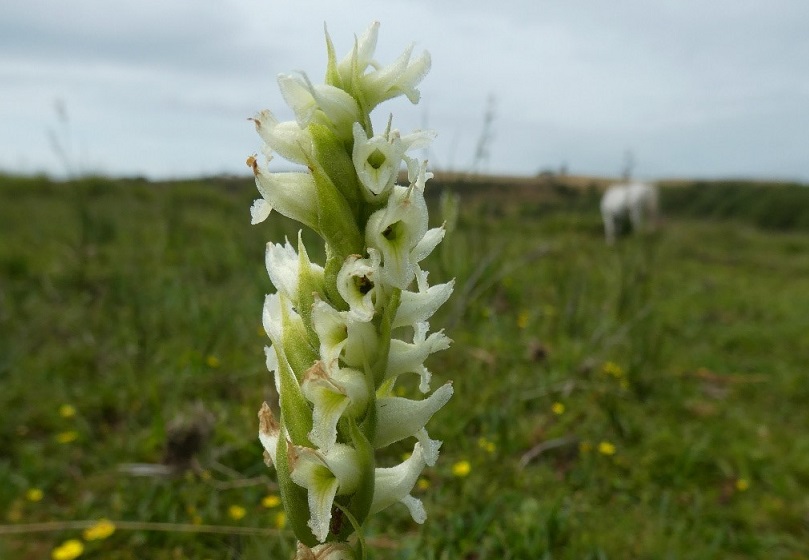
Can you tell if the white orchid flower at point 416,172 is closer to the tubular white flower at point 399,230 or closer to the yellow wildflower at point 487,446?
the tubular white flower at point 399,230

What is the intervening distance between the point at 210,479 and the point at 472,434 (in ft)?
3.76

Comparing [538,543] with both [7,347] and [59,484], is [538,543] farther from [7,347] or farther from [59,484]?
[7,347]

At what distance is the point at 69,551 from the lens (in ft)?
6.81

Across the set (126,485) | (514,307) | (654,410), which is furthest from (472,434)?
(514,307)

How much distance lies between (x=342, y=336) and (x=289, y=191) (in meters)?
0.22

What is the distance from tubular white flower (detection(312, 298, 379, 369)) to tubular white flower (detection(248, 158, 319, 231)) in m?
0.13

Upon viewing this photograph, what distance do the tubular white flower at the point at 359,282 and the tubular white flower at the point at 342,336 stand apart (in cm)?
2

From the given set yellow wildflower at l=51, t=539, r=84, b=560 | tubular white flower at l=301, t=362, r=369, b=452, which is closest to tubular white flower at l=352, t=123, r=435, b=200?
tubular white flower at l=301, t=362, r=369, b=452

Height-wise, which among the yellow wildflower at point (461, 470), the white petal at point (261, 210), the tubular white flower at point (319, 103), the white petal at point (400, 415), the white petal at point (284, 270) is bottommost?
the yellow wildflower at point (461, 470)

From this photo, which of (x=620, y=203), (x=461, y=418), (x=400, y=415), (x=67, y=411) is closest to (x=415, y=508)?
(x=400, y=415)

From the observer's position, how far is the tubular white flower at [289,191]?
3.06ft

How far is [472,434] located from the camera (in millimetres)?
2996

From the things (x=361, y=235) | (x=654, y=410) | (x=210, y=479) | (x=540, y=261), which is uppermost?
(x=361, y=235)

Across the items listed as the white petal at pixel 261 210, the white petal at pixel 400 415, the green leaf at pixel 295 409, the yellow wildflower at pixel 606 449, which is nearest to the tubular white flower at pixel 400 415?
the white petal at pixel 400 415
